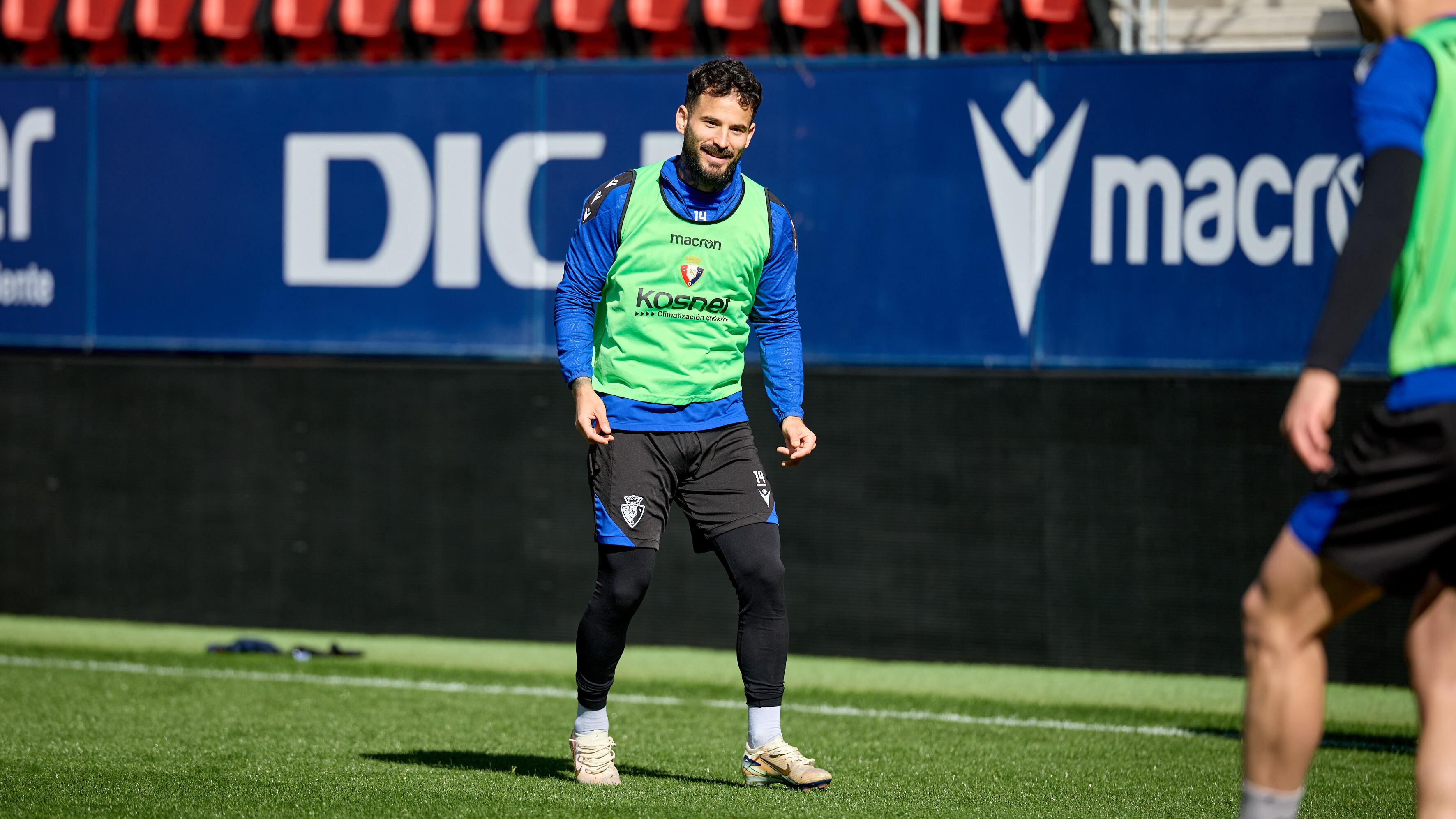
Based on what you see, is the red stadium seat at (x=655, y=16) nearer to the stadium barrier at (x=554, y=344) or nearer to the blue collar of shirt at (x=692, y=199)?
the stadium barrier at (x=554, y=344)

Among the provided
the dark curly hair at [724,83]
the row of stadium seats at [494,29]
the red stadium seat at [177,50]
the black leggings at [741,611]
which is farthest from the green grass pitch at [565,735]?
the red stadium seat at [177,50]

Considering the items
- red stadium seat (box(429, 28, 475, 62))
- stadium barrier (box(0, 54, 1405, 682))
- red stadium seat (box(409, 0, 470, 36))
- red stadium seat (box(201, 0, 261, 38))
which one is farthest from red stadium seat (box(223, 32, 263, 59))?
stadium barrier (box(0, 54, 1405, 682))

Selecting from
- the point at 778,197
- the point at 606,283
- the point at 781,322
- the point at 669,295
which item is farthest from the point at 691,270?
the point at 778,197

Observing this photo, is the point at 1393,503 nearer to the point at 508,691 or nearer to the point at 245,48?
the point at 508,691

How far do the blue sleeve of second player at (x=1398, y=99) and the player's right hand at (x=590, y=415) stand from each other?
7.07 feet

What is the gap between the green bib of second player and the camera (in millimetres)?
4492

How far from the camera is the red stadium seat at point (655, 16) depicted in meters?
12.8

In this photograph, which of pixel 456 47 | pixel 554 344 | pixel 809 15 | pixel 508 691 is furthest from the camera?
pixel 456 47

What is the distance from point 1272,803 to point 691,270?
2.21 metres

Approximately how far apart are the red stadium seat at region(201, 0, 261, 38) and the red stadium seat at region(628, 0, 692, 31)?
3.24 m

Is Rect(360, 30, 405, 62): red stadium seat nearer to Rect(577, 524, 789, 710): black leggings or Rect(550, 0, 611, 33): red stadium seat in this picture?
Rect(550, 0, 611, 33): red stadium seat

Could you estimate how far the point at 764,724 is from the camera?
14.9ft

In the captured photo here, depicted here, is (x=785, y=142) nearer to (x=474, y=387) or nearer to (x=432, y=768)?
(x=474, y=387)

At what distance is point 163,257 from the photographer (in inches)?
333
